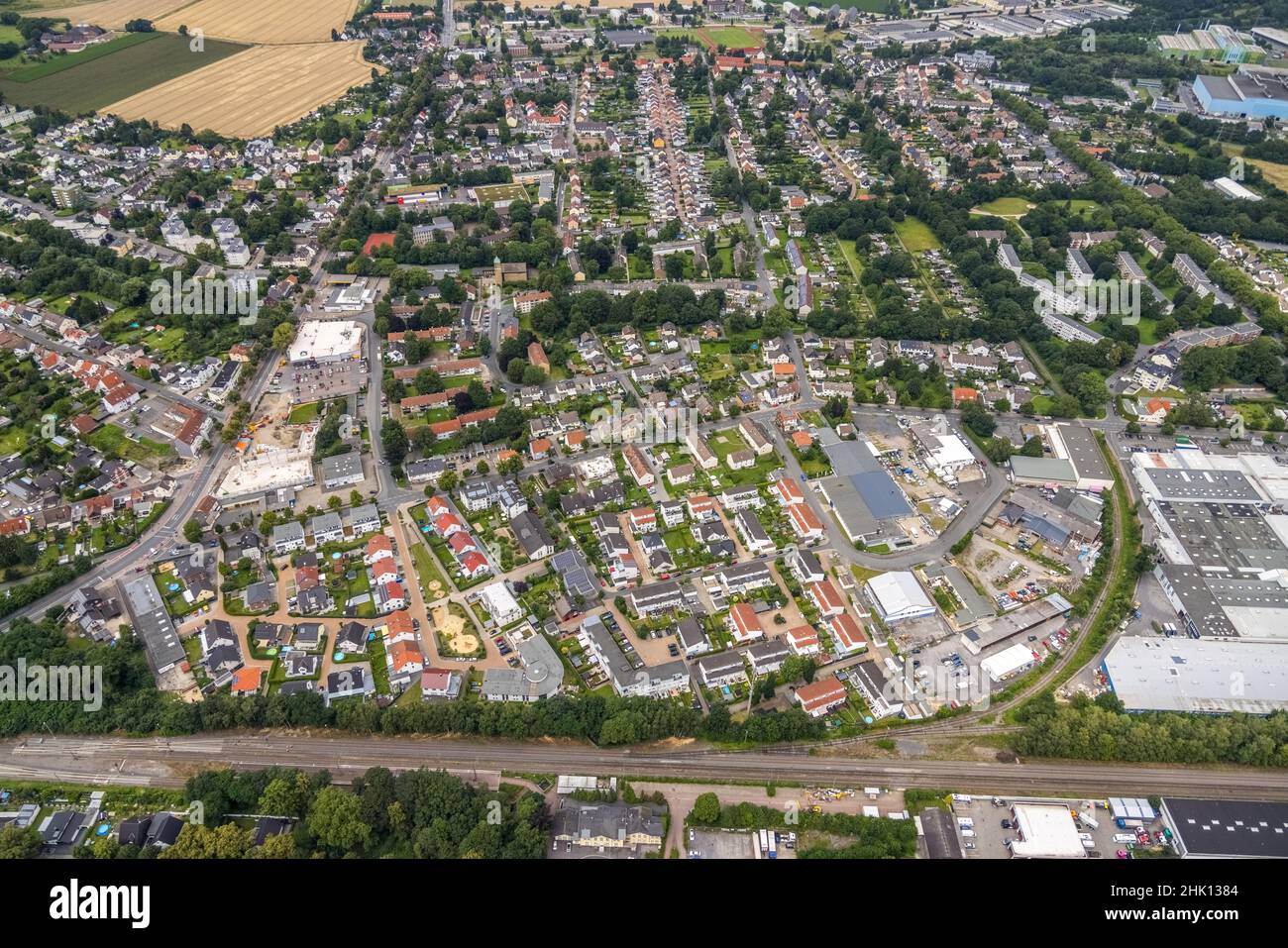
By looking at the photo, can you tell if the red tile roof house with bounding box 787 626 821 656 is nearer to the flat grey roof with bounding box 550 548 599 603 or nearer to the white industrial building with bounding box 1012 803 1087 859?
the flat grey roof with bounding box 550 548 599 603

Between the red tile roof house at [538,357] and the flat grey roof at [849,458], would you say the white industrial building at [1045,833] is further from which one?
the red tile roof house at [538,357]

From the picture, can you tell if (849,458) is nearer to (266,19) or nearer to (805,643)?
(805,643)

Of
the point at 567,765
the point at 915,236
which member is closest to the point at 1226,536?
the point at 567,765

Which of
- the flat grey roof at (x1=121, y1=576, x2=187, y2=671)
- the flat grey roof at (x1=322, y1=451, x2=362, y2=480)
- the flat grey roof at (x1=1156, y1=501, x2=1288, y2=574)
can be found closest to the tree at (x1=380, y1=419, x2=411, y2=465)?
the flat grey roof at (x1=322, y1=451, x2=362, y2=480)

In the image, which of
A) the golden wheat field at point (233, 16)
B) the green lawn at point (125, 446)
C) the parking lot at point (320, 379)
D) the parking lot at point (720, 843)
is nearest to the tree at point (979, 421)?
the parking lot at point (720, 843)

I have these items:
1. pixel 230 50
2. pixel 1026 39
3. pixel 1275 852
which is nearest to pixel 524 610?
pixel 1275 852

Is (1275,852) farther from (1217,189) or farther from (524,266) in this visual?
(1217,189)
